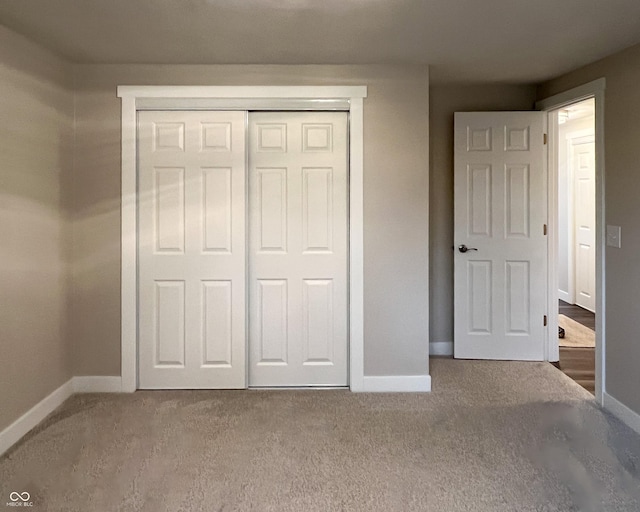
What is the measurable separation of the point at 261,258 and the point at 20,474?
1831 mm

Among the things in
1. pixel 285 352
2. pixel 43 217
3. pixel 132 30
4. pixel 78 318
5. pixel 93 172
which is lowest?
pixel 285 352

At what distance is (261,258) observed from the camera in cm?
369

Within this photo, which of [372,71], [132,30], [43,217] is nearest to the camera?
[132,30]

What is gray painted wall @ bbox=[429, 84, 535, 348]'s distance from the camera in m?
4.38

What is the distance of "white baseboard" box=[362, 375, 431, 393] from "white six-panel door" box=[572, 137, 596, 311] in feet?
12.1

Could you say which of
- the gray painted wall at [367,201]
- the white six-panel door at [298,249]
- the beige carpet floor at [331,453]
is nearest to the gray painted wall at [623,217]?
the beige carpet floor at [331,453]

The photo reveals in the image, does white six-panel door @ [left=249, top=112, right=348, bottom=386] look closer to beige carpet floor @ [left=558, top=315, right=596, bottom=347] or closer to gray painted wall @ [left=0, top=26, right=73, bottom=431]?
gray painted wall @ [left=0, top=26, right=73, bottom=431]

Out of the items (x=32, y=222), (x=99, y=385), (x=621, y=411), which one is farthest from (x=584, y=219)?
(x=32, y=222)

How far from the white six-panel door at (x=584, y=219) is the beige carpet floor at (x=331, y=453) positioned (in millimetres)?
3194

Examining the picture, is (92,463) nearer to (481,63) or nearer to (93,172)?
(93,172)

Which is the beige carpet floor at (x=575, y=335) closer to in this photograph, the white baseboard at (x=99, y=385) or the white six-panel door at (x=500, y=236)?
the white six-panel door at (x=500, y=236)

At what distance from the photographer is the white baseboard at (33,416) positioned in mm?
2797

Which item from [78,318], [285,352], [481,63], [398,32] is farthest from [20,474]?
[481,63]

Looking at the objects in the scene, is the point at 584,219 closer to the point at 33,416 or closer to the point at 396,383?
the point at 396,383
